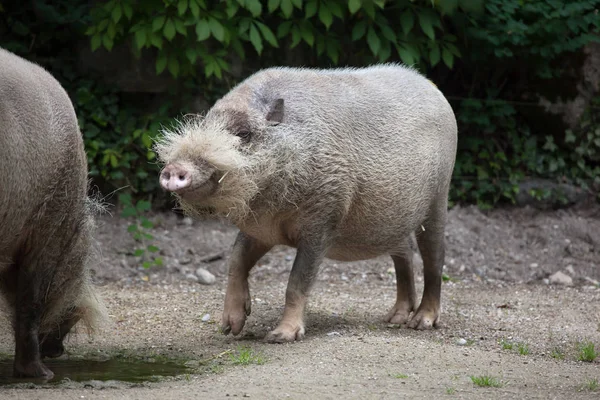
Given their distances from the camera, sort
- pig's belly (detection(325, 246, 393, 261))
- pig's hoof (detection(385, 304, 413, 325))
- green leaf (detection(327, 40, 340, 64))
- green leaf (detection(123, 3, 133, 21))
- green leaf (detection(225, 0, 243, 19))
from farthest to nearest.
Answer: green leaf (detection(327, 40, 340, 64)), green leaf (detection(123, 3, 133, 21)), green leaf (detection(225, 0, 243, 19)), pig's hoof (detection(385, 304, 413, 325)), pig's belly (detection(325, 246, 393, 261))

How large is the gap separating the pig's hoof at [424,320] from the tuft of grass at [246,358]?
4.71 ft

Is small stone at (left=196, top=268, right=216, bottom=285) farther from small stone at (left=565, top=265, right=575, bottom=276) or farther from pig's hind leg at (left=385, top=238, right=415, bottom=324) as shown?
small stone at (left=565, top=265, right=575, bottom=276)

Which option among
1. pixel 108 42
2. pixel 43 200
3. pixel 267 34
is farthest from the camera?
pixel 108 42

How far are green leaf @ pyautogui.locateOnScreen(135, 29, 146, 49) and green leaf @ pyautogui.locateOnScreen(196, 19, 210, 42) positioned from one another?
1.63ft

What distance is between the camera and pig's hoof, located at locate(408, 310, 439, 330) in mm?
6383

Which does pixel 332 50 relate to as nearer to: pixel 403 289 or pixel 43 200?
pixel 403 289

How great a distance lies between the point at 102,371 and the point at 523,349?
2429 mm

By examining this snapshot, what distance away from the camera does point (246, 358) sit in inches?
202

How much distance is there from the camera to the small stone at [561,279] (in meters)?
8.23

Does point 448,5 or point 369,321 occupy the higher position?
point 448,5

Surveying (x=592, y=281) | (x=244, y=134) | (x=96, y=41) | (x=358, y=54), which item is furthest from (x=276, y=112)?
(x=358, y=54)

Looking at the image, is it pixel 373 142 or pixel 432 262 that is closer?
pixel 373 142

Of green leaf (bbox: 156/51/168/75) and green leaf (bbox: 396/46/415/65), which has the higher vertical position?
green leaf (bbox: 396/46/415/65)

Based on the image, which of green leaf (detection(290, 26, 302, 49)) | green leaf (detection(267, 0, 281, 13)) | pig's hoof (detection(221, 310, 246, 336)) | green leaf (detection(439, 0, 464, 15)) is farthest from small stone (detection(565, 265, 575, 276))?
pig's hoof (detection(221, 310, 246, 336))
